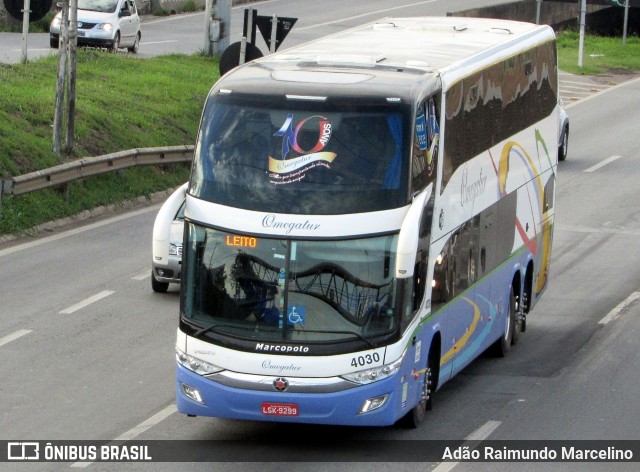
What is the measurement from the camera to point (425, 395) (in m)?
13.8

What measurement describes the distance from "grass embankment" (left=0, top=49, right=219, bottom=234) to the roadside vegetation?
0.02 m

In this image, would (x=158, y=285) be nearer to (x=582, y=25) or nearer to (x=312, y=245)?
(x=312, y=245)

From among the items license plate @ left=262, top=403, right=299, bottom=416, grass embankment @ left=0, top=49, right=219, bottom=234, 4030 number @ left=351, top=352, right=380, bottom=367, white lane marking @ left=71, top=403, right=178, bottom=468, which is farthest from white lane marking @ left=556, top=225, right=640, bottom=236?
license plate @ left=262, top=403, right=299, bottom=416

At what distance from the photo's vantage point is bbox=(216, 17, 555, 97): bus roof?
1290cm

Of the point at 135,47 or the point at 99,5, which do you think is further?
the point at 135,47

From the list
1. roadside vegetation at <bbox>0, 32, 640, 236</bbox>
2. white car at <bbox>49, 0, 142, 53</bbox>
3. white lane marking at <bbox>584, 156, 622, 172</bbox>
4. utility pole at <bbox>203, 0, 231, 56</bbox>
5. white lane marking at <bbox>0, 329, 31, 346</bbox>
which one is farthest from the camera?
white car at <bbox>49, 0, 142, 53</bbox>

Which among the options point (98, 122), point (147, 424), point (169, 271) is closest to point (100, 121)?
point (98, 122)

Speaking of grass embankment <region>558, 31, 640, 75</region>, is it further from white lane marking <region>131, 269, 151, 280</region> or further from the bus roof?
the bus roof

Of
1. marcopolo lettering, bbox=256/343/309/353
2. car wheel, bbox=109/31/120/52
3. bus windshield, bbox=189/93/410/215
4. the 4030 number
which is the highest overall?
bus windshield, bbox=189/93/410/215

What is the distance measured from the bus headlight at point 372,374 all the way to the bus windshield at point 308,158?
135 cm

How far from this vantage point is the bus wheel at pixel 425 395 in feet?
44.6

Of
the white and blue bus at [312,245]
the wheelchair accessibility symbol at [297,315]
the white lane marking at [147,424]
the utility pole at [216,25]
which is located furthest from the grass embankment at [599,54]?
the wheelchair accessibility symbol at [297,315]

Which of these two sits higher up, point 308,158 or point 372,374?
point 308,158

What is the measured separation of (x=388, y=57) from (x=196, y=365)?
3683 mm
